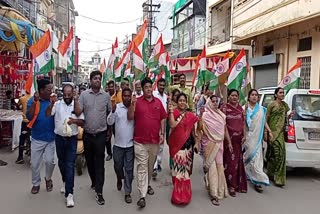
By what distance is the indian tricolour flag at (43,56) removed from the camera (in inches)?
291

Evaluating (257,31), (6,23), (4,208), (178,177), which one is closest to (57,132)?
(4,208)

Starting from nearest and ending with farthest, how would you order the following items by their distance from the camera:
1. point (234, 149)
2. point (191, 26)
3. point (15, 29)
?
point (234, 149) → point (15, 29) → point (191, 26)

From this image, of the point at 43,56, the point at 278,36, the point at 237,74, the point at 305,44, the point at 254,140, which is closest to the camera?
the point at 254,140

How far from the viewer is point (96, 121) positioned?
5.23 metres

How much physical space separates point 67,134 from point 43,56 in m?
2.91

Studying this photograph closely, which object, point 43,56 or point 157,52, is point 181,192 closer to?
point 43,56

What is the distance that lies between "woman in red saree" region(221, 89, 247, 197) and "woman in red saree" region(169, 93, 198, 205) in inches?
30.7

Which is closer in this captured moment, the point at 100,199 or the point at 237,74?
the point at 100,199

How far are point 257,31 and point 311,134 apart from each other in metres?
9.47

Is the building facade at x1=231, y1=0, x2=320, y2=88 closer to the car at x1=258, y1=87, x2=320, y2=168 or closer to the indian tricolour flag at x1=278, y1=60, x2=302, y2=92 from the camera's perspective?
the indian tricolour flag at x1=278, y1=60, x2=302, y2=92

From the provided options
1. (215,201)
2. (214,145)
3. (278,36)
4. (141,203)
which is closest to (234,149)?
(214,145)

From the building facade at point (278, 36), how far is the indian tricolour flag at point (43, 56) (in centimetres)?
776

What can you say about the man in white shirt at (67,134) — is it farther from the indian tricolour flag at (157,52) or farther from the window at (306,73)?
the window at (306,73)

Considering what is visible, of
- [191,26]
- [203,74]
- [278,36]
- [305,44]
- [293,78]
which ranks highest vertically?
[191,26]
